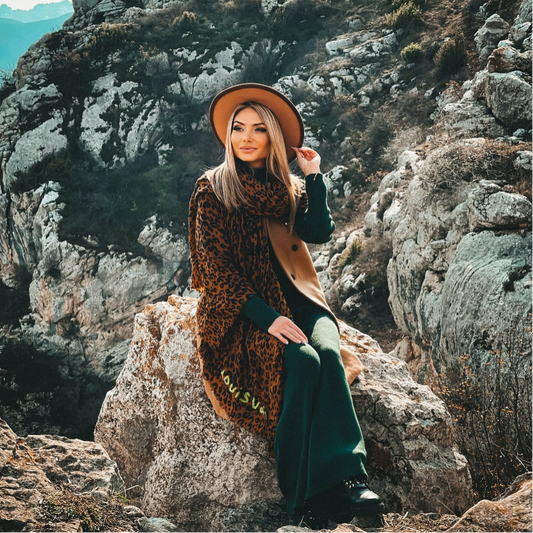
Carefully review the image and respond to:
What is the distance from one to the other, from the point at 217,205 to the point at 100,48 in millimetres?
23972

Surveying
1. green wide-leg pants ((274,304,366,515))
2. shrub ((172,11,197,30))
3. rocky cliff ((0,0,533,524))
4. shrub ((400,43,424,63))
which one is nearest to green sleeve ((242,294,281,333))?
green wide-leg pants ((274,304,366,515))

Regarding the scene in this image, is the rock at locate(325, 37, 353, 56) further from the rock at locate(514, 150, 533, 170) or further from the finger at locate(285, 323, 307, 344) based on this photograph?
the finger at locate(285, 323, 307, 344)

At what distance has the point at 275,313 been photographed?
2.44 meters

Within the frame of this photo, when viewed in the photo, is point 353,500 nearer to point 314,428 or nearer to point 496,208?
point 314,428

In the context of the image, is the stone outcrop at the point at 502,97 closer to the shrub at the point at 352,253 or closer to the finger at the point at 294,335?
the shrub at the point at 352,253

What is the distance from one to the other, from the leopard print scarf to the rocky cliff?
5110 millimetres

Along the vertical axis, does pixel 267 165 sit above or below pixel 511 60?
below

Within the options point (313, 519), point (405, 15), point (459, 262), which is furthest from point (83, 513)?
point (405, 15)

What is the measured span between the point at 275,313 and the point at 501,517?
1319 millimetres

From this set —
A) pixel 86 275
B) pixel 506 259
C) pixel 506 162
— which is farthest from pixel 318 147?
pixel 506 259

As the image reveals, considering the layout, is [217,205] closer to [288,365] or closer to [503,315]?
[288,365]

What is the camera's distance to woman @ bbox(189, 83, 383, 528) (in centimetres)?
217

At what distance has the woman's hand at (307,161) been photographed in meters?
2.87

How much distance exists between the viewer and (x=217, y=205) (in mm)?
2717
